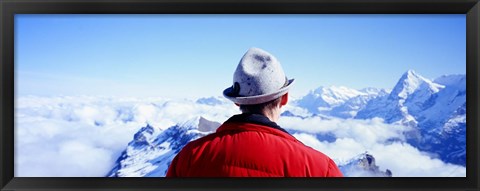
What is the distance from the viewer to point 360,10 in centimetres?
225

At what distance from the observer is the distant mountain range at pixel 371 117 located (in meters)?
2.37

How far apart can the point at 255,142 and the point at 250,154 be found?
49 mm

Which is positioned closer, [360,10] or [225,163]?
[225,163]

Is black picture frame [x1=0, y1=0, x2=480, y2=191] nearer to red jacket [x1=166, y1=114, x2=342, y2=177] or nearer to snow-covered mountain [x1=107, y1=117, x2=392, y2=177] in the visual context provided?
snow-covered mountain [x1=107, y1=117, x2=392, y2=177]

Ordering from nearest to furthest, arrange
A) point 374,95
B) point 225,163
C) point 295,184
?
point 225,163 → point 295,184 → point 374,95

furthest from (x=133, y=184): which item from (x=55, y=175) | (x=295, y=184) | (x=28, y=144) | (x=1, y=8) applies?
(x=1, y=8)

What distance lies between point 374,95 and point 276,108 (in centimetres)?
69

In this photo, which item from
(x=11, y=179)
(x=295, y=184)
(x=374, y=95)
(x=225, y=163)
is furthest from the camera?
(x=374, y=95)

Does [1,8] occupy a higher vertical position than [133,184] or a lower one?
higher

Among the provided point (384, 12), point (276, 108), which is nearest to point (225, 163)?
point (276, 108)

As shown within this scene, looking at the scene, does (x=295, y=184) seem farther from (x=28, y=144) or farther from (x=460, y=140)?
(x=28, y=144)

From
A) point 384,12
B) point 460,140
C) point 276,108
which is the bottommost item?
point 460,140

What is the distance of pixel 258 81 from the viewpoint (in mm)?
1972

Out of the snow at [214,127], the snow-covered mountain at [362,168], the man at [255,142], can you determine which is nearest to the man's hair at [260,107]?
the man at [255,142]
